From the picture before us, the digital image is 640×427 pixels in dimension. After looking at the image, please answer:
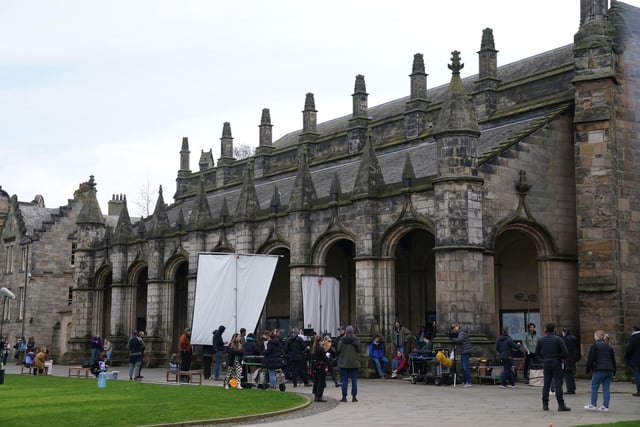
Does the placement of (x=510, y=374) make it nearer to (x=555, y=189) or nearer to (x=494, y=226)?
(x=494, y=226)

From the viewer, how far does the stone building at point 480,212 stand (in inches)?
942

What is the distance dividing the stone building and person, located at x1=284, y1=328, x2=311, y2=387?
12.3ft

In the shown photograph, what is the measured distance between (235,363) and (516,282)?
37.3 feet

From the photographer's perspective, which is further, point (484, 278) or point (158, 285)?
point (158, 285)

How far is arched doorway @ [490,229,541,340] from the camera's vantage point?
28531 millimetres

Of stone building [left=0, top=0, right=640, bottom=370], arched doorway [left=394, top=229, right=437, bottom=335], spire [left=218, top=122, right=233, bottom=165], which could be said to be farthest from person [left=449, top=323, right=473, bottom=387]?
spire [left=218, top=122, right=233, bottom=165]

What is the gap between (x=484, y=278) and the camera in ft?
79.0

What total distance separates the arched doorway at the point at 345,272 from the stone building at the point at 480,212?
2.4 inches

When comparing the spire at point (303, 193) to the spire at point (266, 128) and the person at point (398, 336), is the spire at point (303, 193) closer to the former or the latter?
the person at point (398, 336)

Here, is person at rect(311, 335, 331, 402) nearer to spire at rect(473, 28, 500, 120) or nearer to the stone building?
the stone building

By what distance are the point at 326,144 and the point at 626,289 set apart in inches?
A: 771

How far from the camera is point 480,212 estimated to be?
23.8 m

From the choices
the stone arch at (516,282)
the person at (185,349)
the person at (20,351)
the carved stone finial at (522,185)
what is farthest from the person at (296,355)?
the person at (20,351)

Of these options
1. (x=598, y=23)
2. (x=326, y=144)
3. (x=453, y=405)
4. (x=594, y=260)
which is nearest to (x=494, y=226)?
(x=594, y=260)
